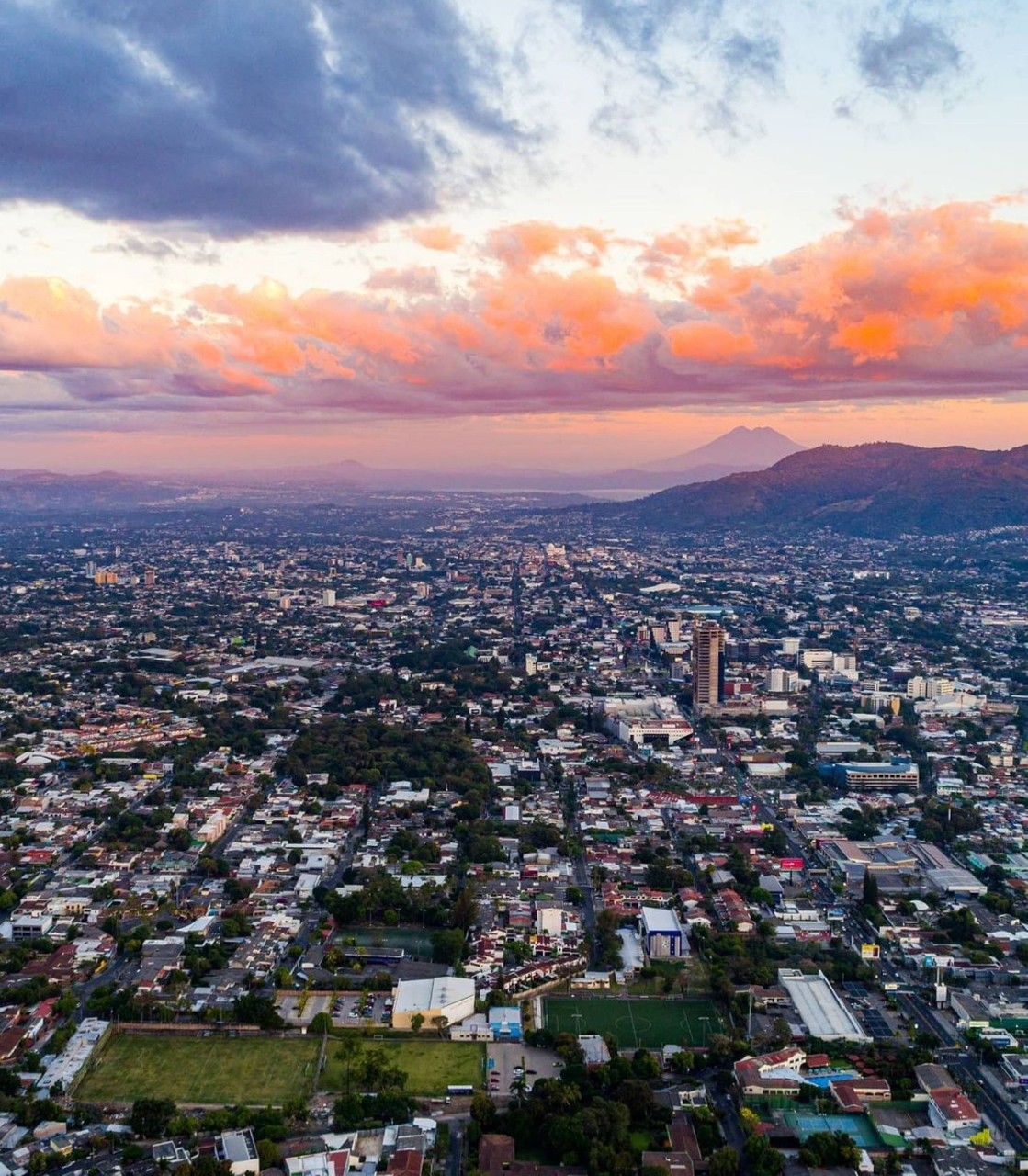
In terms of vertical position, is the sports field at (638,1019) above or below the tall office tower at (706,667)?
above

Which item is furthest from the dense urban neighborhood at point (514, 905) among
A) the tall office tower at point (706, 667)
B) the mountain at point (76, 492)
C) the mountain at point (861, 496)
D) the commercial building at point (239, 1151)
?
the mountain at point (76, 492)

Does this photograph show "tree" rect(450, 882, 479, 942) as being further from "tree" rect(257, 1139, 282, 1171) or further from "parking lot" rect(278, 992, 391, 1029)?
"tree" rect(257, 1139, 282, 1171)

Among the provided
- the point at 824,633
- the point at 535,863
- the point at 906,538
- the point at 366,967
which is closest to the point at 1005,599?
the point at 824,633

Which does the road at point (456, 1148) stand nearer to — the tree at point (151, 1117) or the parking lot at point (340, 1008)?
the parking lot at point (340, 1008)

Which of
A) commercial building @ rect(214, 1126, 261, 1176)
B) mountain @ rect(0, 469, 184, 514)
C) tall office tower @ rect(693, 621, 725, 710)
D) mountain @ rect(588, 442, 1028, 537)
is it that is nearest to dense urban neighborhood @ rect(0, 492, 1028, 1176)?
commercial building @ rect(214, 1126, 261, 1176)

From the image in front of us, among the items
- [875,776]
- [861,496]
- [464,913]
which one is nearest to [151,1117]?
[464,913]

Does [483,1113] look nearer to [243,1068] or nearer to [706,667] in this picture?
[243,1068]
